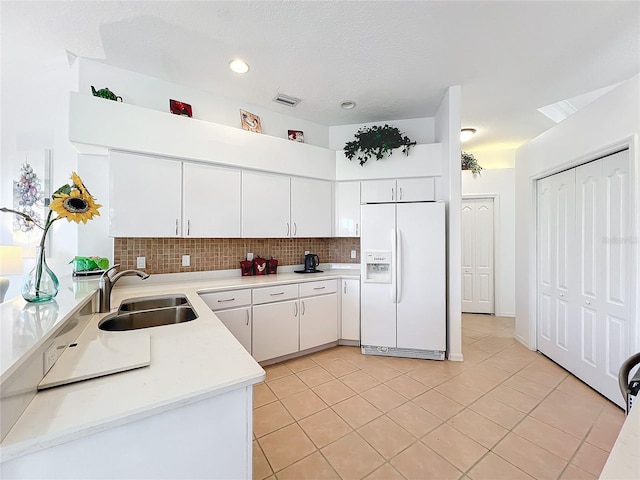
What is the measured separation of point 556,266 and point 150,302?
12.8 ft

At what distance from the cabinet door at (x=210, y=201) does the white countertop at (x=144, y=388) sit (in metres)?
1.40

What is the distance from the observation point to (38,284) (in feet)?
4.19

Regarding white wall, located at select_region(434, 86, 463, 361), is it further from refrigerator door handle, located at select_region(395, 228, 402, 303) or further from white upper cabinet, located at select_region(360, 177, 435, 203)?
refrigerator door handle, located at select_region(395, 228, 402, 303)

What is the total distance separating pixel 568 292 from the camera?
2.73 meters

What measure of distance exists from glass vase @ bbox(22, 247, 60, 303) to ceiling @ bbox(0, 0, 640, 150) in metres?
1.75

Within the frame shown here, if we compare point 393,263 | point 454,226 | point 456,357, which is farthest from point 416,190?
point 456,357

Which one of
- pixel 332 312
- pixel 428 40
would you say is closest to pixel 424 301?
pixel 332 312

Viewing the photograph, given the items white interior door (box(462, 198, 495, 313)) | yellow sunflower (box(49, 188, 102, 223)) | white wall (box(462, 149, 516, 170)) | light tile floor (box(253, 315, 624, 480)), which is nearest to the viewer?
yellow sunflower (box(49, 188, 102, 223))

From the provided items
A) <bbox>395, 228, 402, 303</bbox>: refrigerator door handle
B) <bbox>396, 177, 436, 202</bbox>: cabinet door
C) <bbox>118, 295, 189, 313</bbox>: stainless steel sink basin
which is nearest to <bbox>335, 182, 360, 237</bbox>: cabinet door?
<bbox>396, 177, 436, 202</bbox>: cabinet door

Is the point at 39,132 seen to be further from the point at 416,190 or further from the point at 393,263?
the point at 416,190

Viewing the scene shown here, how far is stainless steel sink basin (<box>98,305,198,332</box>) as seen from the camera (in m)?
1.65

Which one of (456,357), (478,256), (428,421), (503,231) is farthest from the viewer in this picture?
(478,256)

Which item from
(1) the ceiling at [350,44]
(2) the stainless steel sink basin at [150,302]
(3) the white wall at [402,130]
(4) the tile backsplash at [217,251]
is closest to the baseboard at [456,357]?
(4) the tile backsplash at [217,251]

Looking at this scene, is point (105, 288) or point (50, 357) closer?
point (50, 357)
